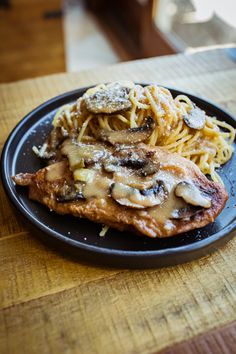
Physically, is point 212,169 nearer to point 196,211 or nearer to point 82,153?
point 196,211

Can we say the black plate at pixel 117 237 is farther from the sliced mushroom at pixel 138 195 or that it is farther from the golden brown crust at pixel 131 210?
the sliced mushroom at pixel 138 195

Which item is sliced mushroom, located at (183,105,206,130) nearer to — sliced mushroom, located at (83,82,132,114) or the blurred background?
sliced mushroom, located at (83,82,132,114)

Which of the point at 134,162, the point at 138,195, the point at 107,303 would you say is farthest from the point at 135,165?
the point at 107,303

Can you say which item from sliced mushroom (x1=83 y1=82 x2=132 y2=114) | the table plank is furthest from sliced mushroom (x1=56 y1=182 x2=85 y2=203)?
the table plank

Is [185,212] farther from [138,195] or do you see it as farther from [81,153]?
[81,153]

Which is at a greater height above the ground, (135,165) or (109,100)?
(109,100)
